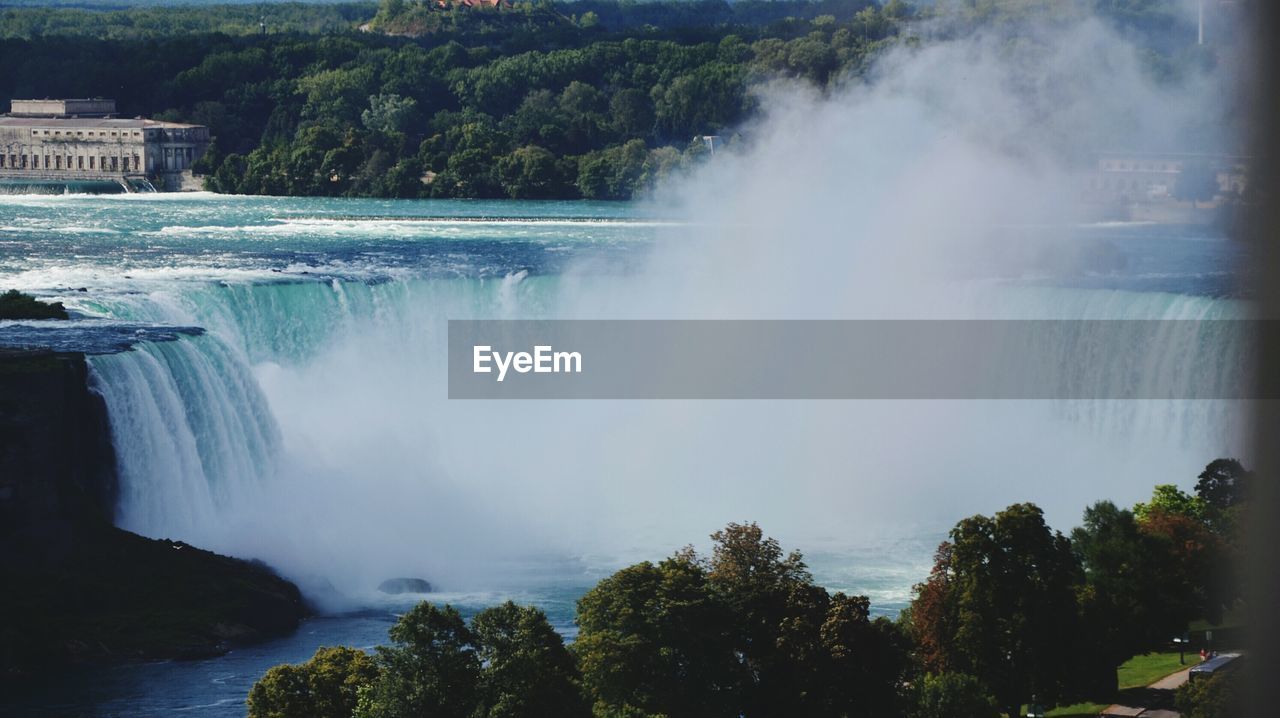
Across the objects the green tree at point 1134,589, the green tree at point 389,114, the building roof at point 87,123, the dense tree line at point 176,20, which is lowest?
the green tree at point 1134,589

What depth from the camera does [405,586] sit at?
1898 cm

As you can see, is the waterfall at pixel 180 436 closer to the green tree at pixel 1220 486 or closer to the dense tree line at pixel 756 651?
the dense tree line at pixel 756 651

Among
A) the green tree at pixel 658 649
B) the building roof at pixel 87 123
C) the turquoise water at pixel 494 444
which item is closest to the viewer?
the green tree at pixel 658 649

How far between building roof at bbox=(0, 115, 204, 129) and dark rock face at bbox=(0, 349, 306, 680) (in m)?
36.5

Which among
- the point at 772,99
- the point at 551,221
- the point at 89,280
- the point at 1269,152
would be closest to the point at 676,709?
the point at 1269,152

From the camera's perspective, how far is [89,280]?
32.5m

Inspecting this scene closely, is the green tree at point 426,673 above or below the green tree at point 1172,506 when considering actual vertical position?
below

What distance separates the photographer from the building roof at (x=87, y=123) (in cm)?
5566

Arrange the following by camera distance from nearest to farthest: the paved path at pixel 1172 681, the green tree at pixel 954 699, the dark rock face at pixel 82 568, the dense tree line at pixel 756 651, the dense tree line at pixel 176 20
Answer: the dense tree line at pixel 756 651 → the green tree at pixel 954 699 → the paved path at pixel 1172 681 → the dark rock face at pixel 82 568 → the dense tree line at pixel 176 20

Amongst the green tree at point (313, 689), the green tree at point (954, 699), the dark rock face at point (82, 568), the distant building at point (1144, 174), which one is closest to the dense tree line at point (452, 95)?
the distant building at point (1144, 174)

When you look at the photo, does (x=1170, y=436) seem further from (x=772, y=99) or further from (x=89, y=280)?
(x=772, y=99)

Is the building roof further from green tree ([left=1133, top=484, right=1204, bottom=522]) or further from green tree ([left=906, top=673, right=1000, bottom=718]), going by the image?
green tree ([left=906, top=673, right=1000, bottom=718])

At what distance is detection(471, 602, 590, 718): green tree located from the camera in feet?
36.3

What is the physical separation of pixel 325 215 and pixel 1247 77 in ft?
155
